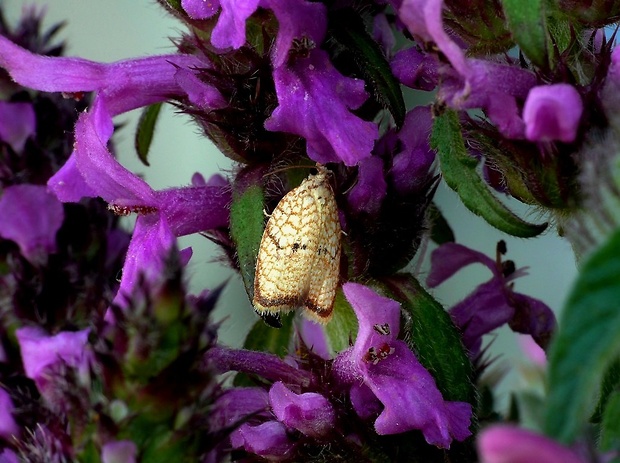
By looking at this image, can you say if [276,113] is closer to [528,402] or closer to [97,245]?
[97,245]

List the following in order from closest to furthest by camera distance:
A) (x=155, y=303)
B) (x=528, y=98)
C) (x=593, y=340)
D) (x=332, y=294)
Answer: (x=593, y=340) → (x=155, y=303) → (x=528, y=98) → (x=332, y=294)

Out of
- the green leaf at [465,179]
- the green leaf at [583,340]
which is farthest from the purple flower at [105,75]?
the green leaf at [583,340]

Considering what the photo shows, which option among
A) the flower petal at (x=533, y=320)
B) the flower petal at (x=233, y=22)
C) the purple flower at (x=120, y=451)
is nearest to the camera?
the purple flower at (x=120, y=451)

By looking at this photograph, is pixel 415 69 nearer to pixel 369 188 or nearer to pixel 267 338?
pixel 369 188

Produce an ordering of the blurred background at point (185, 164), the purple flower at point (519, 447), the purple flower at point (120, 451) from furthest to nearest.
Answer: the blurred background at point (185, 164), the purple flower at point (120, 451), the purple flower at point (519, 447)

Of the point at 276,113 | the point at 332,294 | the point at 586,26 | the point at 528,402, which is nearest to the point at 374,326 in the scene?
the point at 332,294

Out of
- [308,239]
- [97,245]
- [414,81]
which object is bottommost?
[97,245]

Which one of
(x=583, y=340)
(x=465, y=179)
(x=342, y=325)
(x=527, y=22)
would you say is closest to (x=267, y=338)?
(x=342, y=325)

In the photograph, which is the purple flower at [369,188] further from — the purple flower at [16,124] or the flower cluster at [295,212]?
the purple flower at [16,124]
